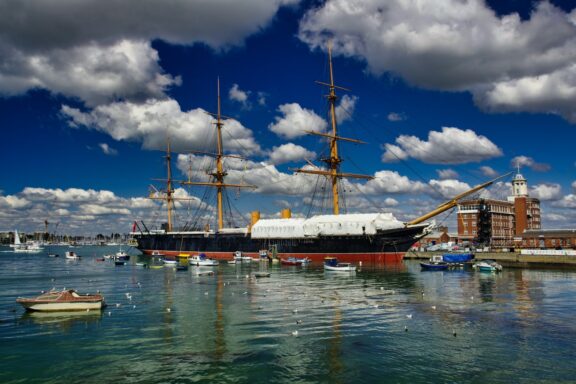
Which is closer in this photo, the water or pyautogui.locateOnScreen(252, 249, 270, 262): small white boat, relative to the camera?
the water

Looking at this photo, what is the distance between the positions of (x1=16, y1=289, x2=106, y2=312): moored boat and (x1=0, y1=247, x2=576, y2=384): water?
100 centimetres

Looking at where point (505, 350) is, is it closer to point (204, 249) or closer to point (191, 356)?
point (191, 356)

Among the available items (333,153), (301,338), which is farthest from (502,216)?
(301,338)

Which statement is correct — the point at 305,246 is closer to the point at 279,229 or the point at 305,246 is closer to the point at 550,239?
the point at 279,229

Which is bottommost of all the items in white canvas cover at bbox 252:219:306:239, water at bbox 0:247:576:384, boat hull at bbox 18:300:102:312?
water at bbox 0:247:576:384

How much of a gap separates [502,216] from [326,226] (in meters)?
107

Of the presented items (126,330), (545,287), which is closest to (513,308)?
(545,287)

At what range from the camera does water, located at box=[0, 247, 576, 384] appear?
66.2 ft

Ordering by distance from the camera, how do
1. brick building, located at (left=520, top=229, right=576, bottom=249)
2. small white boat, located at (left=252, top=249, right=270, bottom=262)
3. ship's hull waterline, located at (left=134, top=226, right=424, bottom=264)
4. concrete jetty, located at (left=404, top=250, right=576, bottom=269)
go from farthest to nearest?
brick building, located at (left=520, top=229, right=576, bottom=249) → small white boat, located at (left=252, top=249, right=270, bottom=262) → ship's hull waterline, located at (left=134, top=226, right=424, bottom=264) → concrete jetty, located at (left=404, top=250, right=576, bottom=269)

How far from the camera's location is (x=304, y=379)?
761 inches

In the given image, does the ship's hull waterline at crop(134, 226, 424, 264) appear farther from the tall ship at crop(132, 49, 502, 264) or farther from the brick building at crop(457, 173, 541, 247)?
the brick building at crop(457, 173, 541, 247)

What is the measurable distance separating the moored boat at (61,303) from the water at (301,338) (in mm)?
998

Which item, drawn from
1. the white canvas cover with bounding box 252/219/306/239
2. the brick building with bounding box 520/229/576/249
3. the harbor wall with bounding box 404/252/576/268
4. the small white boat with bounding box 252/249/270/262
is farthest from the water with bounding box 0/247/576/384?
the brick building with bounding box 520/229/576/249

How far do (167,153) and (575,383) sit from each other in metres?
144
